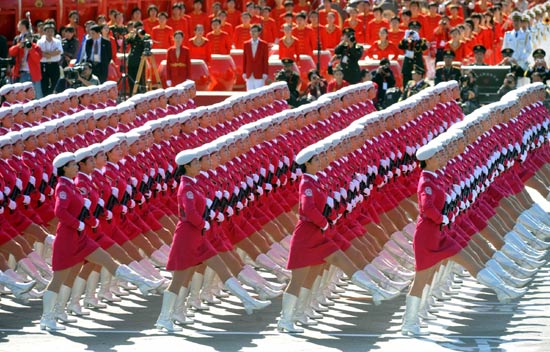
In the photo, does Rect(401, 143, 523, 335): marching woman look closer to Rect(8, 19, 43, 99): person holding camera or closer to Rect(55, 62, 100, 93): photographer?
Rect(55, 62, 100, 93): photographer

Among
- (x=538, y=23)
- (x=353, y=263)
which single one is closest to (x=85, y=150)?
(x=353, y=263)

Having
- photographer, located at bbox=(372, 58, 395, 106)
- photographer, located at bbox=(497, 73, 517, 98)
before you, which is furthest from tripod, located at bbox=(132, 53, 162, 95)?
photographer, located at bbox=(497, 73, 517, 98)

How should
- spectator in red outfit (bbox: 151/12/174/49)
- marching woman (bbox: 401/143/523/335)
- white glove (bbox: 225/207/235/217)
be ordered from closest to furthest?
marching woman (bbox: 401/143/523/335) < white glove (bbox: 225/207/235/217) < spectator in red outfit (bbox: 151/12/174/49)

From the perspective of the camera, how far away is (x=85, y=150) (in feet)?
54.6

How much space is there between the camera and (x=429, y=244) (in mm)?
16000

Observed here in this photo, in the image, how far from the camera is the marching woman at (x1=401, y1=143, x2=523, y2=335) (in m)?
16.0

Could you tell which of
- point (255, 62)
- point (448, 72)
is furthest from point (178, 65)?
point (448, 72)

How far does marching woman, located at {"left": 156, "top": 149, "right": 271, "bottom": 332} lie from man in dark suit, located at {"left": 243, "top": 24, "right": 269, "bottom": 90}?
452 inches

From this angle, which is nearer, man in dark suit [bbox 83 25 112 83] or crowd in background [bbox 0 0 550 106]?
crowd in background [bbox 0 0 550 106]

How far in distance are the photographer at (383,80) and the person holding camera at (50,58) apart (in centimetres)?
454

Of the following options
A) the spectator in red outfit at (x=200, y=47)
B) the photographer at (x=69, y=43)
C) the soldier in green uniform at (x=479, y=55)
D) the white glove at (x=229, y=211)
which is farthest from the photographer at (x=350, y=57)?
the white glove at (x=229, y=211)

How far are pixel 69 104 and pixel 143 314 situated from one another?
5.38 m

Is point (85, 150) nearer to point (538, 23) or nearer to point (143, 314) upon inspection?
point (143, 314)

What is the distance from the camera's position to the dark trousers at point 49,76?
27250 mm
